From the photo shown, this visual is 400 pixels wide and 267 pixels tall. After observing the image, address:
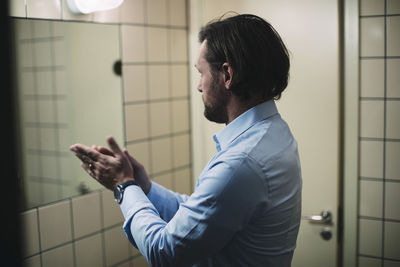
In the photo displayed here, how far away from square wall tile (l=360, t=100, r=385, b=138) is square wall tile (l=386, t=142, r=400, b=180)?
63 mm

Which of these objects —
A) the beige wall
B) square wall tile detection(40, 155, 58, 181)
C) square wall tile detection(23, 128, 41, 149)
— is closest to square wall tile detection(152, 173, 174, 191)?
the beige wall

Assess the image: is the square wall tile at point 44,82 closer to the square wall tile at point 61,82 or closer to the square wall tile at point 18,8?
the square wall tile at point 61,82

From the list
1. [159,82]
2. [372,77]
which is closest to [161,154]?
[159,82]

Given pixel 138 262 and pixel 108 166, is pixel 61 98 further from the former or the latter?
pixel 138 262

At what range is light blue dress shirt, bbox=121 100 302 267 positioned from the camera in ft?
2.70

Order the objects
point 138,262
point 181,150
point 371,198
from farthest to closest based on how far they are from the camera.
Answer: point 181,150
point 138,262
point 371,198

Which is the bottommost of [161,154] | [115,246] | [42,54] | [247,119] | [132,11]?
[115,246]

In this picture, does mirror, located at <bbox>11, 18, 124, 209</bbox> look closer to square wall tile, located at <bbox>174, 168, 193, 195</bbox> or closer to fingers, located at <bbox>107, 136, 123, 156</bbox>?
square wall tile, located at <bbox>174, 168, 193, 195</bbox>

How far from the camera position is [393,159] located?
5.23 ft

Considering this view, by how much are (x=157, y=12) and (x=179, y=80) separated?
0.38 metres

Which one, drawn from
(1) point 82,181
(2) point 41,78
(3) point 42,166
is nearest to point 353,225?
(1) point 82,181

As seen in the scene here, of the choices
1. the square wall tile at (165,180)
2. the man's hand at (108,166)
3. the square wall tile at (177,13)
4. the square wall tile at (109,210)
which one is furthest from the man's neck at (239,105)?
the square wall tile at (177,13)

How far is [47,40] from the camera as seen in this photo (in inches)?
55.5

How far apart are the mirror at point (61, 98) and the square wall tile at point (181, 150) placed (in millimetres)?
398
